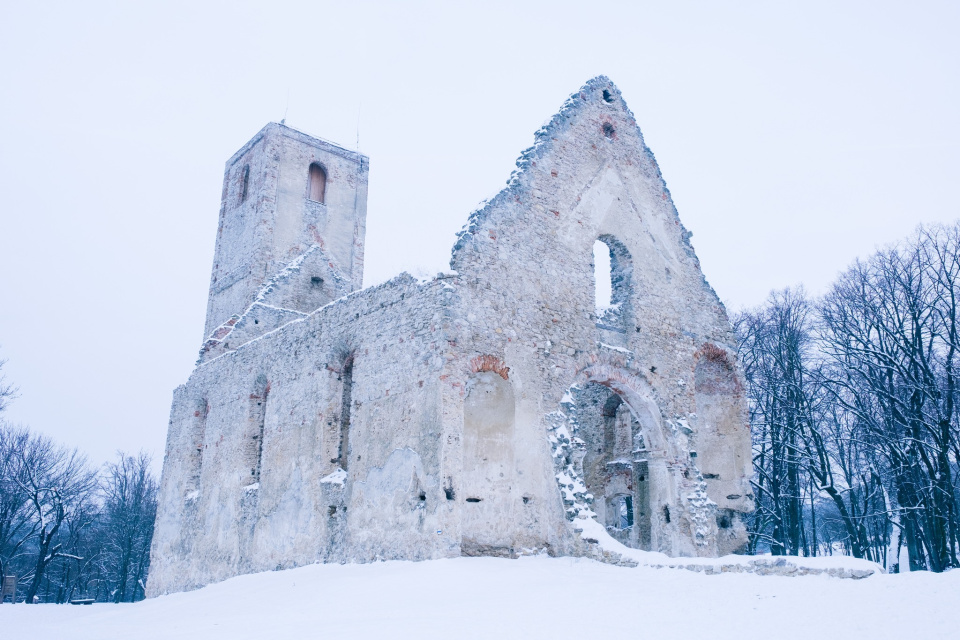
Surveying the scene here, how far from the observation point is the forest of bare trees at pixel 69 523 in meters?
27.0

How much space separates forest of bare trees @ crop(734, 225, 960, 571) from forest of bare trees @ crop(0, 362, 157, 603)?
71.6 feet

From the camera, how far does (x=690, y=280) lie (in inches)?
592

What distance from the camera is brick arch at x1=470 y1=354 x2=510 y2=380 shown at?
36.3 feet

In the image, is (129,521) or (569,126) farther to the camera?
(129,521)

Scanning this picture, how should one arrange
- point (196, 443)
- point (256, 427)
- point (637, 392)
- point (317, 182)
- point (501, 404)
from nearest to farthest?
point (501, 404) → point (637, 392) → point (256, 427) → point (196, 443) → point (317, 182)

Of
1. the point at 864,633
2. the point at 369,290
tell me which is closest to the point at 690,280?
the point at 369,290

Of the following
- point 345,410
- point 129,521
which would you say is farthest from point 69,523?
point 345,410

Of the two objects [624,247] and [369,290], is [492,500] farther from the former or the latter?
[624,247]

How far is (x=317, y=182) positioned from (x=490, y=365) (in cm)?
1326

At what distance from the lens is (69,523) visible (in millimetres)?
29812

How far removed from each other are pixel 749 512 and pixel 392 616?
28.8 feet

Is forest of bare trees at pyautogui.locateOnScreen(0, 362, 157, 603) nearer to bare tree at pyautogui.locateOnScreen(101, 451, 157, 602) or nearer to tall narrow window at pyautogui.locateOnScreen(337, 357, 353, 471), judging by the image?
bare tree at pyautogui.locateOnScreen(101, 451, 157, 602)

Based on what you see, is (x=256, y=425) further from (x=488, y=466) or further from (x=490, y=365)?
(x=490, y=365)

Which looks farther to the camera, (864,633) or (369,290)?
(369,290)
